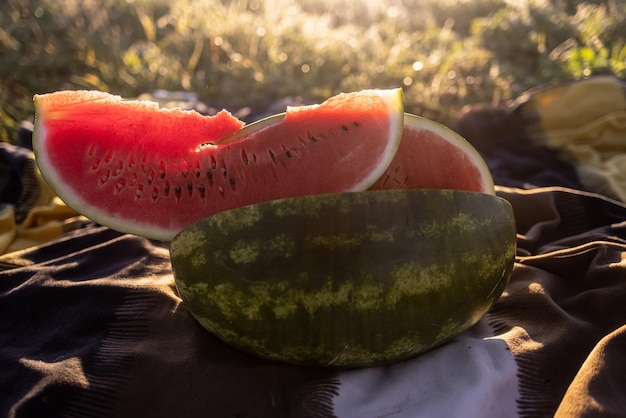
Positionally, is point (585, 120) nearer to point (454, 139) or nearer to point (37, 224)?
point (454, 139)

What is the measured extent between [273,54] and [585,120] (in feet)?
9.81

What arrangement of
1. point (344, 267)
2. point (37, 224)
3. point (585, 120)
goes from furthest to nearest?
point (585, 120) < point (37, 224) < point (344, 267)

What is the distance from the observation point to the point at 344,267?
1126mm

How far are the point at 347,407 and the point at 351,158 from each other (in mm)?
601

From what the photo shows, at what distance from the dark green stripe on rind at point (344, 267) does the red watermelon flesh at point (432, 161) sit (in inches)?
10.6

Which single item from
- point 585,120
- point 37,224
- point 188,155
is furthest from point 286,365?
point 585,120

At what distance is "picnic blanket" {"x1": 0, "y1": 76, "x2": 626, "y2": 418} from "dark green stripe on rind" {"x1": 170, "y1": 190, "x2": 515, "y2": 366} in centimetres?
11

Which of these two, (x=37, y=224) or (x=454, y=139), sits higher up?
(x=454, y=139)

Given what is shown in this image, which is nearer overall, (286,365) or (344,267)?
(344,267)

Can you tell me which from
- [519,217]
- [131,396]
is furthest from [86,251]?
[519,217]

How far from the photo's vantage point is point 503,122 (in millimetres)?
2986

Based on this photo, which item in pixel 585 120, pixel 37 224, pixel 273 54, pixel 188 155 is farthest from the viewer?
pixel 273 54

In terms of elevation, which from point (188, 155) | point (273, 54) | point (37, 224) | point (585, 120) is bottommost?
point (37, 224)

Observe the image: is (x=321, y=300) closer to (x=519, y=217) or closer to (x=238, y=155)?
(x=238, y=155)
